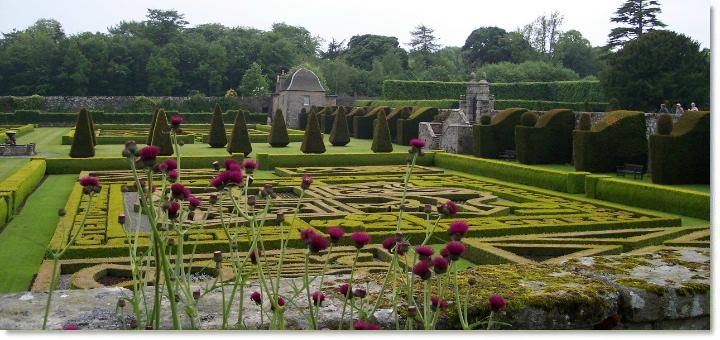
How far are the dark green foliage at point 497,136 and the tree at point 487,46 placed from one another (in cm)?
2293

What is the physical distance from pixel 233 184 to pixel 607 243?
8.94 metres

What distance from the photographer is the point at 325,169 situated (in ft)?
77.6

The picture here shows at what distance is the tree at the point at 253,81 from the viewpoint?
37344mm

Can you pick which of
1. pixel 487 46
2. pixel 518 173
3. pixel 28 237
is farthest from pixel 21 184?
pixel 487 46

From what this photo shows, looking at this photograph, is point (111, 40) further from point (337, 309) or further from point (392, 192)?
point (337, 309)

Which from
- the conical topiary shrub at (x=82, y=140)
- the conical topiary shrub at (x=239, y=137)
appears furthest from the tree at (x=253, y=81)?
the conical topiary shrub at (x=82, y=140)

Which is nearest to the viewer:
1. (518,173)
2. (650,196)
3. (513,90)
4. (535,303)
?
(535,303)

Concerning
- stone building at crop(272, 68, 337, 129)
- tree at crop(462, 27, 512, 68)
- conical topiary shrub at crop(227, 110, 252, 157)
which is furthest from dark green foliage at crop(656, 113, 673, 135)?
stone building at crop(272, 68, 337, 129)

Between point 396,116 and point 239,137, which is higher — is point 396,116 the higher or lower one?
the higher one

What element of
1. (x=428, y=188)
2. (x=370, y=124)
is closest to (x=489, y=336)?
(x=428, y=188)

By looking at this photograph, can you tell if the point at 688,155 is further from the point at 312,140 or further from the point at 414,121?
the point at 414,121

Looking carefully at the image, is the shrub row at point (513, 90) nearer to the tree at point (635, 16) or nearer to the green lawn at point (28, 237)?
the tree at point (635, 16)

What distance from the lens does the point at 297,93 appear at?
49562 millimetres

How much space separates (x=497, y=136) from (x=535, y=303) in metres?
20.8
